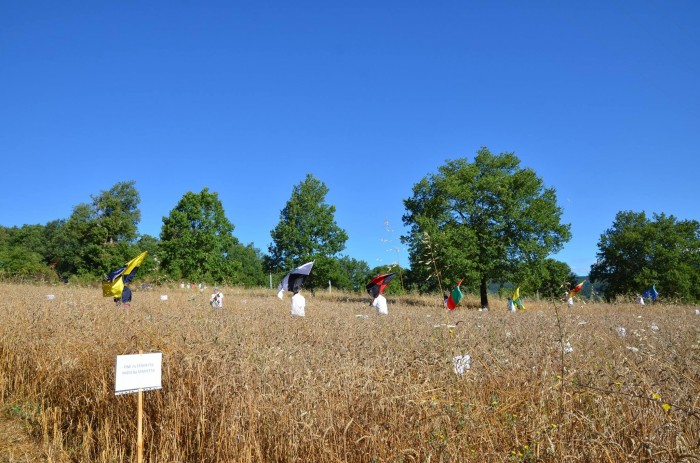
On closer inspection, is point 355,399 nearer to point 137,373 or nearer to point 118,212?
point 137,373

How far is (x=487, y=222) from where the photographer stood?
27.8 metres

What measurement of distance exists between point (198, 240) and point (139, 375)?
35.8m

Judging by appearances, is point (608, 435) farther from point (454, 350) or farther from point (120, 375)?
point (120, 375)

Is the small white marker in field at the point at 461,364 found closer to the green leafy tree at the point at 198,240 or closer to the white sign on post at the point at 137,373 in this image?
the white sign on post at the point at 137,373

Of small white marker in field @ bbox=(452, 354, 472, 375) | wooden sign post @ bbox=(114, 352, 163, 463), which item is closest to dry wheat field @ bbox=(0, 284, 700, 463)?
small white marker in field @ bbox=(452, 354, 472, 375)

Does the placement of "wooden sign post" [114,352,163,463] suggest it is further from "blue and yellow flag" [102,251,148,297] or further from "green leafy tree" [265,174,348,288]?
"green leafy tree" [265,174,348,288]

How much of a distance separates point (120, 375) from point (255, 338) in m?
1.76

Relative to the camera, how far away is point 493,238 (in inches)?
1059

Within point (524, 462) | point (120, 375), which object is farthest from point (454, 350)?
point (120, 375)

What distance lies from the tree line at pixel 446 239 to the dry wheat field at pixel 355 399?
5.00 feet

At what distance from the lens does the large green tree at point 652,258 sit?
46.7 m

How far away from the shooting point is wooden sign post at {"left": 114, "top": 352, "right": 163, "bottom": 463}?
338cm

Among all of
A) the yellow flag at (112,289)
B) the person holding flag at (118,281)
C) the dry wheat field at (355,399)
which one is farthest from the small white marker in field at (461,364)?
the yellow flag at (112,289)

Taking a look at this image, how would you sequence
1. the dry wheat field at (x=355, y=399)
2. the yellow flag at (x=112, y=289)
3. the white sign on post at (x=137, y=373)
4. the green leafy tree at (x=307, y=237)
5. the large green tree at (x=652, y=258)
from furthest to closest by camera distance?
the large green tree at (x=652, y=258)
the green leafy tree at (x=307, y=237)
the yellow flag at (x=112, y=289)
the white sign on post at (x=137, y=373)
the dry wheat field at (x=355, y=399)
